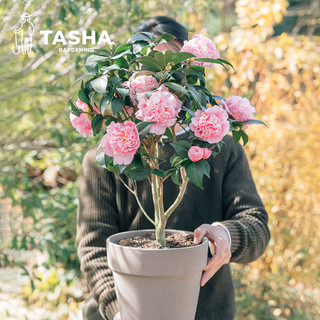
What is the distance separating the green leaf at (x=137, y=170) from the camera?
35.9 inches

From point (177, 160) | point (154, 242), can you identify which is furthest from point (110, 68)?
point (154, 242)

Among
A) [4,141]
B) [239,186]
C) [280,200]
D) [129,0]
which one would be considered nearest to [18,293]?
[4,141]

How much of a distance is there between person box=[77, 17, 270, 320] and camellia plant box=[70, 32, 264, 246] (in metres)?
0.41

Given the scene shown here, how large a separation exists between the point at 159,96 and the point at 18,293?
3.44 meters

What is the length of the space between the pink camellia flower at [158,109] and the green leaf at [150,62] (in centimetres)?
6

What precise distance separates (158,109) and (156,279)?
380 millimetres

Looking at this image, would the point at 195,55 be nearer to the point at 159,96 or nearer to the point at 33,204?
the point at 159,96

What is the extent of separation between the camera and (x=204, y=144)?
0.92 meters

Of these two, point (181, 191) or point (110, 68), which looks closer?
point (110, 68)

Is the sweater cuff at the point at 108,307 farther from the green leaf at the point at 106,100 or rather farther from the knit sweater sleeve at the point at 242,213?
the green leaf at the point at 106,100

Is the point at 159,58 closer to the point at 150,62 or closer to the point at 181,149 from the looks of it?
the point at 150,62

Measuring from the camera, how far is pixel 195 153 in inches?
34.1
